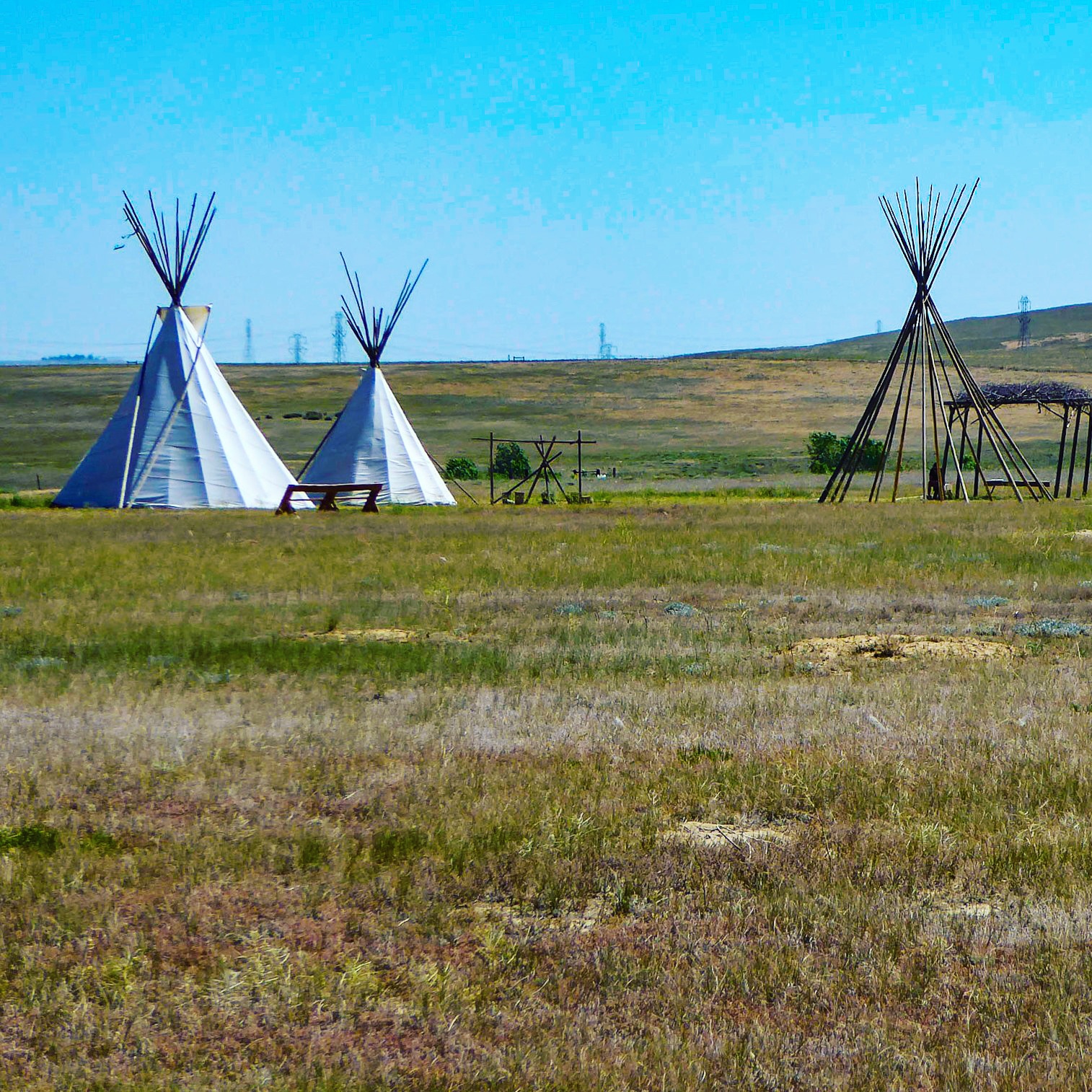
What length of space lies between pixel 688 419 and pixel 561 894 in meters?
71.6

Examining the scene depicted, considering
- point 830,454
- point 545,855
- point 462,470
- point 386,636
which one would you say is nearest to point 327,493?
point 386,636

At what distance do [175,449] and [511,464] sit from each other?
66.1 feet

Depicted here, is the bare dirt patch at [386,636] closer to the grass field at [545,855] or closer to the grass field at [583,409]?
the grass field at [545,855]

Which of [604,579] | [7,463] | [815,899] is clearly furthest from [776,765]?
[7,463]

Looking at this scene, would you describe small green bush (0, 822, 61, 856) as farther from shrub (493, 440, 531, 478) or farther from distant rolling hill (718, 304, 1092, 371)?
distant rolling hill (718, 304, 1092, 371)

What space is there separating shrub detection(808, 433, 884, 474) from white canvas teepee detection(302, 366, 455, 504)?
1982 cm

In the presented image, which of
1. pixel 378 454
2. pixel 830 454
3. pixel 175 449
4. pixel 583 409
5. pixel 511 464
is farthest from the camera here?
pixel 583 409

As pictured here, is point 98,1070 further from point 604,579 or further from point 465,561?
point 465,561

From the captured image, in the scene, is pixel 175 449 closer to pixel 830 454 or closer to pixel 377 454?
pixel 377 454

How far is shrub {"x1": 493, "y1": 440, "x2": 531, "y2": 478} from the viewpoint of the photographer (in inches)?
1789

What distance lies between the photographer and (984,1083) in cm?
317

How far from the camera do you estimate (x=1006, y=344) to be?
6196 inches

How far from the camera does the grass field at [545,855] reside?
3.41 m

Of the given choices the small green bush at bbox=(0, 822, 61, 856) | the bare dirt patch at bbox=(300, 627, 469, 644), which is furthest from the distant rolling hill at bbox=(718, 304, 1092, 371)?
the small green bush at bbox=(0, 822, 61, 856)
